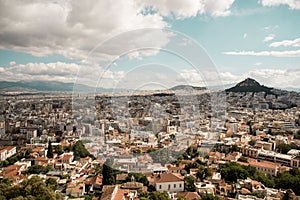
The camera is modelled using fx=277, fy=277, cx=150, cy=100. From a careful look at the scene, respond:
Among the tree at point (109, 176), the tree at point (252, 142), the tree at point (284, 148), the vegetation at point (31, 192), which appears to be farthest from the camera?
the tree at point (252, 142)

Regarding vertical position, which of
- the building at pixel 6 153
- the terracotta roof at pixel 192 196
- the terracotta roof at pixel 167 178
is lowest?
the building at pixel 6 153

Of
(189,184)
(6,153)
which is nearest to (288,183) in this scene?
(189,184)

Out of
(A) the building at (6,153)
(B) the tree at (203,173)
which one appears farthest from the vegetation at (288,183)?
(A) the building at (6,153)

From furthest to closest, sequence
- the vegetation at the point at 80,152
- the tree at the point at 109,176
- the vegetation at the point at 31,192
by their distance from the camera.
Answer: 1. the vegetation at the point at 80,152
2. the tree at the point at 109,176
3. the vegetation at the point at 31,192

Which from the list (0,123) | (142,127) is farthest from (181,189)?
(0,123)

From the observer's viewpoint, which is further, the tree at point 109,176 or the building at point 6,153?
the building at point 6,153

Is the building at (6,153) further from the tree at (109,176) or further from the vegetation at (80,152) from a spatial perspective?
the tree at (109,176)

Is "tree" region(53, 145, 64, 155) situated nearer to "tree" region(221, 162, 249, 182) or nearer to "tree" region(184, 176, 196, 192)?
"tree" region(184, 176, 196, 192)

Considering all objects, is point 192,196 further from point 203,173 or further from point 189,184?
point 203,173
